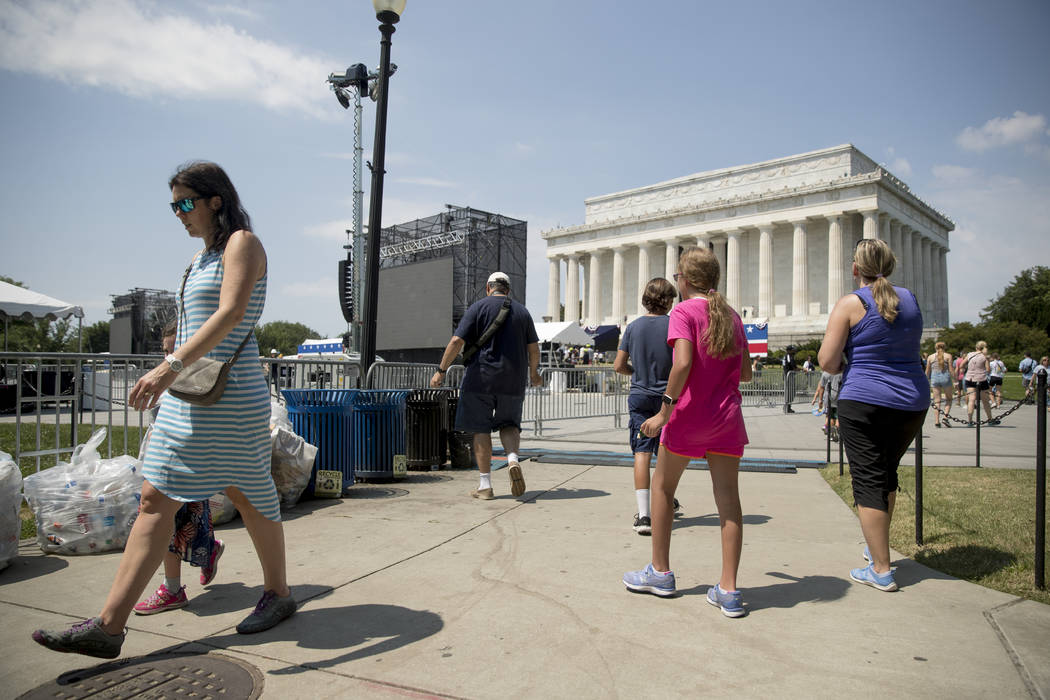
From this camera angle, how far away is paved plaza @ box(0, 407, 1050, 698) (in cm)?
250

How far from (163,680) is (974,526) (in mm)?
5399

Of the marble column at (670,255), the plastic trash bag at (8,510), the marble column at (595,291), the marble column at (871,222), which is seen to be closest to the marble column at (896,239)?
the marble column at (871,222)

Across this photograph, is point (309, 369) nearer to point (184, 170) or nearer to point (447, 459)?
point (447, 459)

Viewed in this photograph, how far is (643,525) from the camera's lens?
4.89m

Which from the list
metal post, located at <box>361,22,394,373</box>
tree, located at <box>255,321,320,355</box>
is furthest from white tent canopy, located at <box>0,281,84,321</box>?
tree, located at <box>255,321,320,355</box>

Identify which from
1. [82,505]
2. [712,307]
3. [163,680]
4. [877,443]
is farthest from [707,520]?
[82,505]

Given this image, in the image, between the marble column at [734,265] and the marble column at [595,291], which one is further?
the marble column at [595,291]

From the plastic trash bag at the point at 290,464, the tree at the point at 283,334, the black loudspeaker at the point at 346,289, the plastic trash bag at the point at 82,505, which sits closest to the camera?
the plastic trash bag at the point at 82,505

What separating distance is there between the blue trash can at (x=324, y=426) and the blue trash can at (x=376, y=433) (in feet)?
1.60

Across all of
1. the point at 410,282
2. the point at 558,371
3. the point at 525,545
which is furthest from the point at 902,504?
the point at 410,282

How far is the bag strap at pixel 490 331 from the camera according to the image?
5.95 meters

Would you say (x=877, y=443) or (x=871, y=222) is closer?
(x=877, y=443)

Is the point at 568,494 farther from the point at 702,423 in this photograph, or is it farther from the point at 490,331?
the point at 702,423

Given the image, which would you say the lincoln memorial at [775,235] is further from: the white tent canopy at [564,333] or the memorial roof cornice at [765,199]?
the white tent canopy at [564,333]
